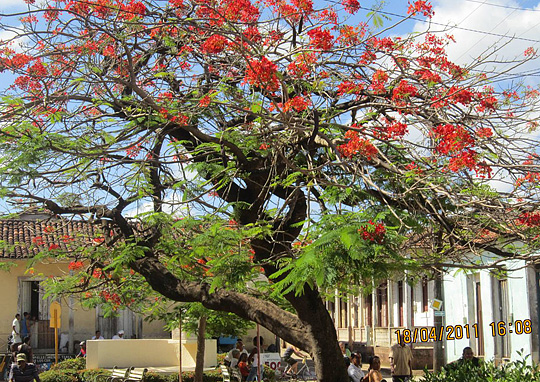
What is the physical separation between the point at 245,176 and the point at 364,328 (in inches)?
924

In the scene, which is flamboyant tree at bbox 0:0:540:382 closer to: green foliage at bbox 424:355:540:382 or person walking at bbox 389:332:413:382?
green foliage at bbox 424:355:540:382

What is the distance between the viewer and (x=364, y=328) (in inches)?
1232

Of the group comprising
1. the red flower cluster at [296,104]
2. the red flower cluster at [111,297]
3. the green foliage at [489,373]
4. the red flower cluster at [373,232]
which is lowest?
the green foliage at [489,373]

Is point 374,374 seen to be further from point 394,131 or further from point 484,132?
point 394,131

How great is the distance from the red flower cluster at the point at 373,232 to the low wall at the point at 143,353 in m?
15.0

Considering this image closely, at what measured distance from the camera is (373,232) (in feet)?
22.0

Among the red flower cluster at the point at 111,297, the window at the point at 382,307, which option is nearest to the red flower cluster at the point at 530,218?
the red flower cluster at the point at 111,297

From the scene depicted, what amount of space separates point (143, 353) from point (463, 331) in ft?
29.8

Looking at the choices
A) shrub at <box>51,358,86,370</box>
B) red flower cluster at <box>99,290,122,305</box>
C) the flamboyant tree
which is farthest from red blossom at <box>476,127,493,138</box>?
shrub at <box>51,358,86,370</box>

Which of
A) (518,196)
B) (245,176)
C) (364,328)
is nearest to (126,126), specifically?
(245,176)

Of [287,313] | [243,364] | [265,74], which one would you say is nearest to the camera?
[265,74]

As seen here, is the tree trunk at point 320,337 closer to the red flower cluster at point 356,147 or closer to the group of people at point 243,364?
the red flower cluster at point 356,147

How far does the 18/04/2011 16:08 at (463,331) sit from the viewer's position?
15.6 m

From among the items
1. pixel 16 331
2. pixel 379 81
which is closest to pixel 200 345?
pixel 379 81
